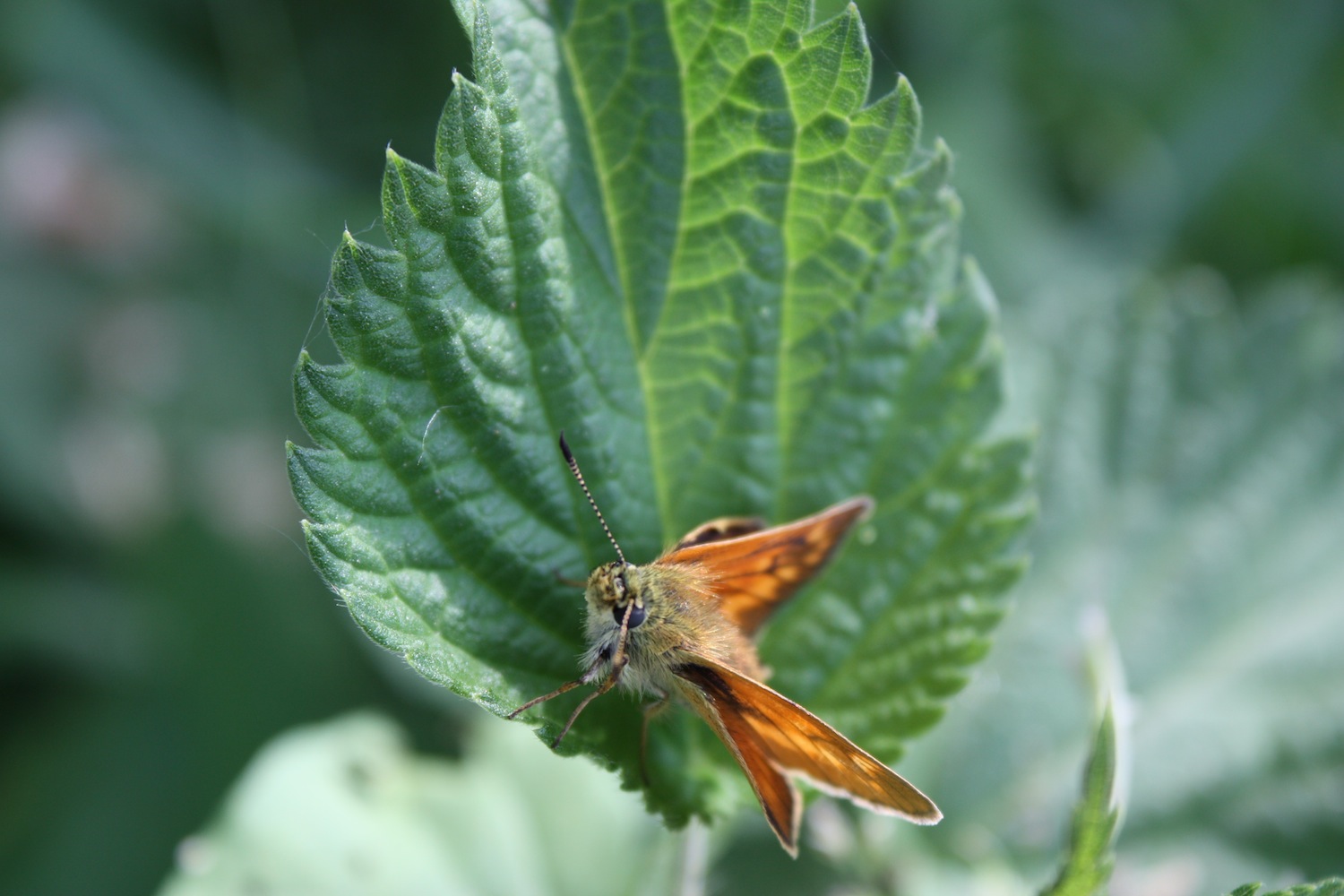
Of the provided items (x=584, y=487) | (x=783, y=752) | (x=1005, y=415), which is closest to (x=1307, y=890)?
(x=783, y=752)

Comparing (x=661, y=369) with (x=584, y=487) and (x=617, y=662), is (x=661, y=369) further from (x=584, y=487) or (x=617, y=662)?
(x=617, y=662)

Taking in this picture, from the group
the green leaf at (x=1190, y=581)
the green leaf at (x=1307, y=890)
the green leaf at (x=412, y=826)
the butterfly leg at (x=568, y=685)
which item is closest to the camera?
the green leaf at (x=1307, y=890)

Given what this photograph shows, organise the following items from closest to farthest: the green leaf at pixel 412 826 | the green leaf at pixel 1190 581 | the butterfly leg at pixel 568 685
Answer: the butterfly leg at pixel 568 685 → the green leaf at pixel 412 826 → the green leaf at pixel 1190 581

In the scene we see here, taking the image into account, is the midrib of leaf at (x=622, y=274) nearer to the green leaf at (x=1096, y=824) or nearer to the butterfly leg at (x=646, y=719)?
the butterfly leg at (x=646, y=719)

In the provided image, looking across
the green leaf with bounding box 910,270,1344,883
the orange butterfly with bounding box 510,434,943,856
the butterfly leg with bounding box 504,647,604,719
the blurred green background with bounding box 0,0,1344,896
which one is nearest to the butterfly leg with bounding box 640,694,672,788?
the orange butterfly with bounding box 510,434,943,856

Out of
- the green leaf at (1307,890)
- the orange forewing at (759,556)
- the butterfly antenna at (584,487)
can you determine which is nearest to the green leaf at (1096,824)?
the green leaf at (1307,890)

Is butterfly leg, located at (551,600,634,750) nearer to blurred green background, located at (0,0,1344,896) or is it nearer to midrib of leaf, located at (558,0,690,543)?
midrib of leaf, located at (558,0,690,543)
